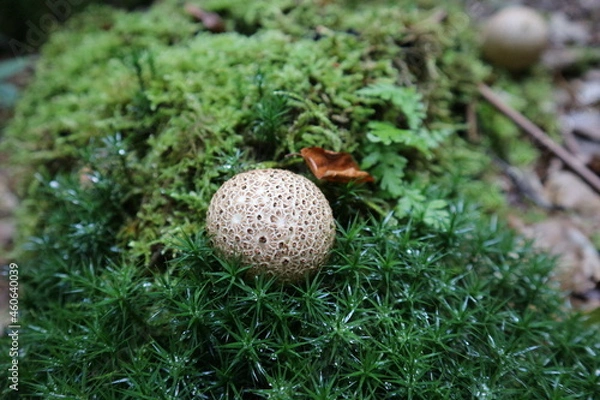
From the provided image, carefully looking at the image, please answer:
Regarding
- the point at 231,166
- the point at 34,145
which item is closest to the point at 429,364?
the point at 231,166

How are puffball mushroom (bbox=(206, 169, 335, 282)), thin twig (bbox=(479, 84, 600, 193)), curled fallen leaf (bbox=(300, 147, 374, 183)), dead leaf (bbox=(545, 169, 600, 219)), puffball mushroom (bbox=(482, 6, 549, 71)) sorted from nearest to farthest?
puffball mushroom (bbox=(206, 169, 335, 282))
curled fallen leaf (bbox=(300, 147, 374, 183))
thin twig (bbox=(479, 84, 600, 193))
dead leaf (bbox=(545, 169, 600, 219))
puffball mushroom (bbox=(482, 6, 549, 71))

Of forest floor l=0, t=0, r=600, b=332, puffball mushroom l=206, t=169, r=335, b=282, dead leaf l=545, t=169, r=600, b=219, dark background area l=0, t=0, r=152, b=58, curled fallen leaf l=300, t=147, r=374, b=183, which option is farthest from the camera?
dark background area l=0, t=0, r=152, b=58

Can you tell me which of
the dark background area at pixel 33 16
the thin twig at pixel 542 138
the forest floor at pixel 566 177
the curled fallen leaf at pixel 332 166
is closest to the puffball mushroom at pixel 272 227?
the curled fallen leaf at pixel 332 166

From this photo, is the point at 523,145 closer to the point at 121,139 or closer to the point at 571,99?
the point at 571,99

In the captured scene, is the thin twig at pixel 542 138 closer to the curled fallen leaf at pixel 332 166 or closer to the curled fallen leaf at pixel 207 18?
the curled fallen leaf at pixel 332 166

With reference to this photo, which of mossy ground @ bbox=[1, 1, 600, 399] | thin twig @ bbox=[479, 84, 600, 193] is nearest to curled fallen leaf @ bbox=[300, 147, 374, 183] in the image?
mossy ground @ bbox=[1, 1, 600, 399]

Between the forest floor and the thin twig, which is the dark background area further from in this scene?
the thin twig
